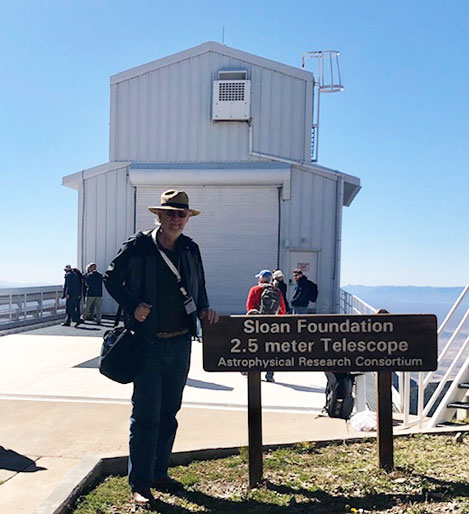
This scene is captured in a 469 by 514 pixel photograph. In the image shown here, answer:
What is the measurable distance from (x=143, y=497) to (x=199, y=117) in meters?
15.3

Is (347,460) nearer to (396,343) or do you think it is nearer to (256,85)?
(396,343)

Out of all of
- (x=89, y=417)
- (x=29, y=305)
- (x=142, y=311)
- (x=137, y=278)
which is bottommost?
(x=89, y=417)

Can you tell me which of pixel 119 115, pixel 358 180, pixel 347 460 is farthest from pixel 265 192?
pixel 347 460

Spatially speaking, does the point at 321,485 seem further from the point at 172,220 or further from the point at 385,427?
the point at 172,220

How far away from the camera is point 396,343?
3395mm

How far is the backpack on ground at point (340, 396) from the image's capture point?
17.6ft

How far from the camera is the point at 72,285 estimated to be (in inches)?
531

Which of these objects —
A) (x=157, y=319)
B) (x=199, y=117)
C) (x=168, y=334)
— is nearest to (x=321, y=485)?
(x=168, y=334)

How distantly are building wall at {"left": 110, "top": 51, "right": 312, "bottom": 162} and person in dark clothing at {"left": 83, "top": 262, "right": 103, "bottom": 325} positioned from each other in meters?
4.95

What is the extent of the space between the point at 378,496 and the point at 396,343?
991 mm

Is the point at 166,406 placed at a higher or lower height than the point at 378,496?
higher

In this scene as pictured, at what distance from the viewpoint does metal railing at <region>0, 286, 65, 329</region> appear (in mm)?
12866

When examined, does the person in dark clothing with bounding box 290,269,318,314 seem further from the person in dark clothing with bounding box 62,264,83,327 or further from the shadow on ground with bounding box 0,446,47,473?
the shadow on ground with bounding box 0,446,47,473

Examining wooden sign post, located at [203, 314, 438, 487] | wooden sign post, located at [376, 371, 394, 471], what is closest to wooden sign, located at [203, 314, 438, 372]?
wooden sign post, located at [203, 314, 438, 487]
